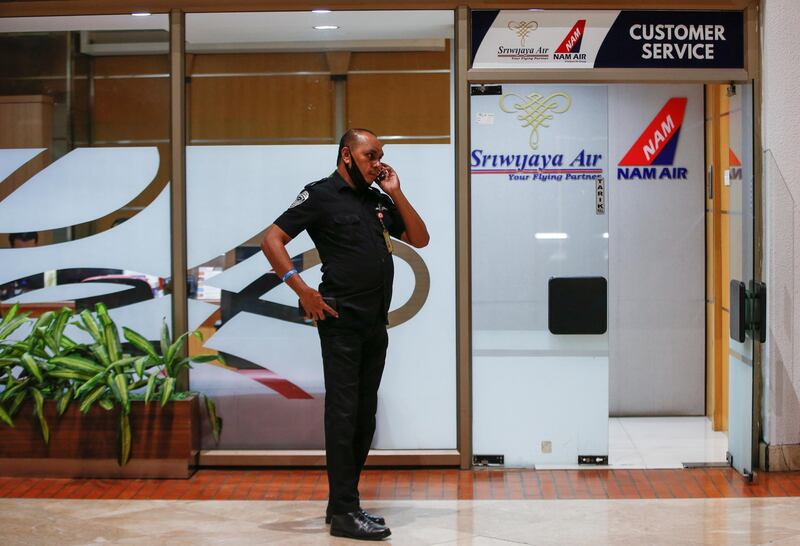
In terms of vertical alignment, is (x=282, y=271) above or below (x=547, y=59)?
below

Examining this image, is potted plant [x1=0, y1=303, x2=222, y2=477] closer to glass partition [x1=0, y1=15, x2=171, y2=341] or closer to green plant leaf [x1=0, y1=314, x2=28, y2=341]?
green plant leaf [x1=0, y1=314, x2=28, y2=341]

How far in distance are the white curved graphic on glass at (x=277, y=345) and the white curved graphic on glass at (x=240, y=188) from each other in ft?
1.31

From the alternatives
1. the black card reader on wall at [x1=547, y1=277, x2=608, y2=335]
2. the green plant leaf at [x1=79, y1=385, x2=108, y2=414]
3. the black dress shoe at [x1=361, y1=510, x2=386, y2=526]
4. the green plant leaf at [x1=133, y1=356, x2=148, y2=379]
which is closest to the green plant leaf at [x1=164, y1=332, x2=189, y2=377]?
the green plant leaf at [x1=133, y1=356, x2=148, y2=379]

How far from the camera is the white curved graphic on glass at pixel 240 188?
6.12 m

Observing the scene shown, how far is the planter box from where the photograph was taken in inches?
231

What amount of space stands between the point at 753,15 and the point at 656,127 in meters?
1.54

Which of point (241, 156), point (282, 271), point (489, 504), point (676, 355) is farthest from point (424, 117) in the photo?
point (676, 355)

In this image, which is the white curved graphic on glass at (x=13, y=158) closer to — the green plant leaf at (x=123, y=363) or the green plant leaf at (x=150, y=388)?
the green plant leaf at (x=123, y=363)

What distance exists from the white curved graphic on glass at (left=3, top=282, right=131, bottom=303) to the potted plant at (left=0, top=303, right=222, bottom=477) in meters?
0.22

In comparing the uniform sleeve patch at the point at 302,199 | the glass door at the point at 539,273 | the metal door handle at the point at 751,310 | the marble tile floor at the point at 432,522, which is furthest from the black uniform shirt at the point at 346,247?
the metal door handle at the point at 751,310

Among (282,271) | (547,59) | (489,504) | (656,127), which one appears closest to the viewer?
(282,271)

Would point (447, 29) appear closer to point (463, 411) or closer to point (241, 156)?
point (241, 156)

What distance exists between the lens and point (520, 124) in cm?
608

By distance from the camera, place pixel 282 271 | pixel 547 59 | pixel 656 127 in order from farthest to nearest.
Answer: pixel 656 127 < pixel 547 59 < pixel 282 271
